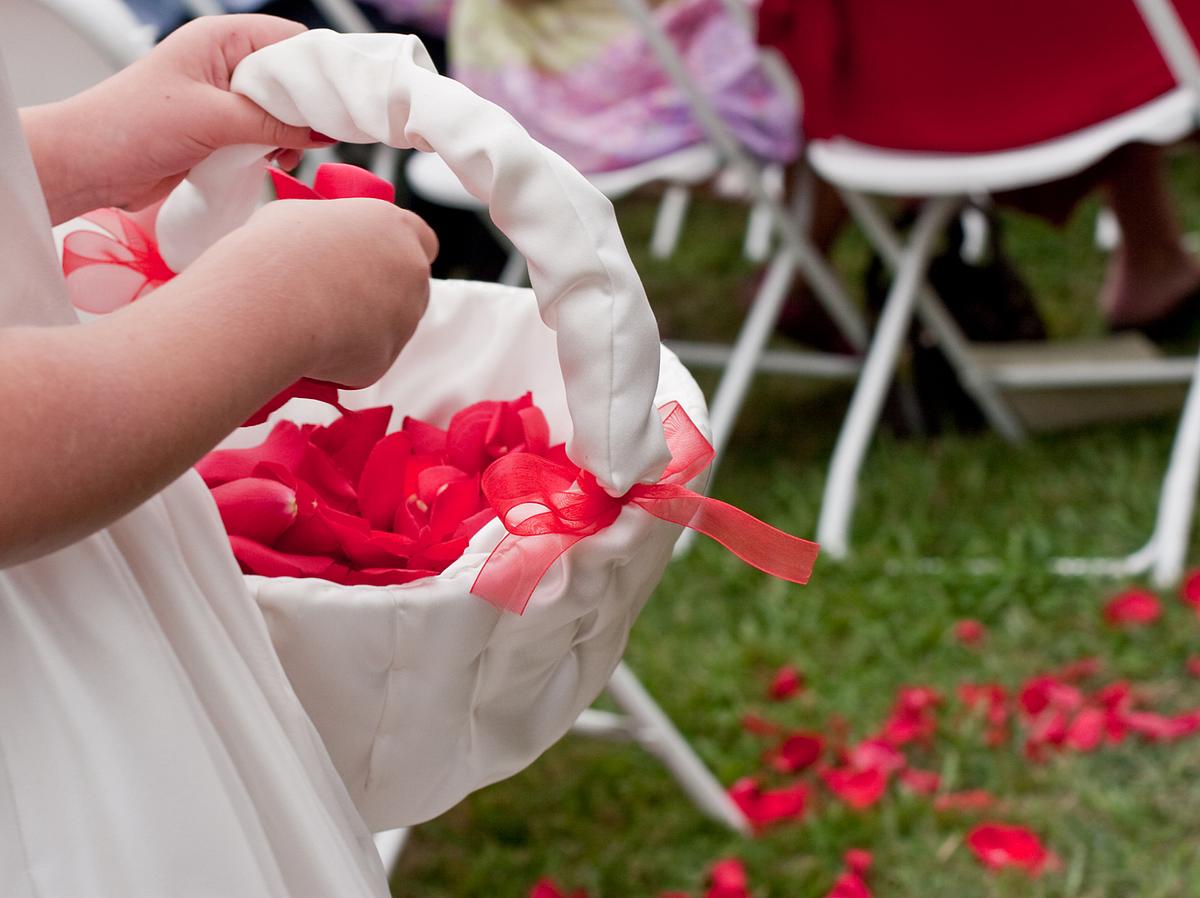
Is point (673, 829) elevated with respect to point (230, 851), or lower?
lower

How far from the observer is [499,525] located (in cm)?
66

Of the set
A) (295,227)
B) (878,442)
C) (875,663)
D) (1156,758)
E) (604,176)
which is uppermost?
(295,227)

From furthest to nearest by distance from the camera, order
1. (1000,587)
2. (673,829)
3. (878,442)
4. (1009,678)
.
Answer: (878,442) → (1000,587) → (1009,678) → (673,829)

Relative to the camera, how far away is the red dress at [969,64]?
6.15 feet

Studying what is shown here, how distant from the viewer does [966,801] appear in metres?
1.41

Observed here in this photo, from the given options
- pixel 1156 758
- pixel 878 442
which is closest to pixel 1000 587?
pixel 1156 758

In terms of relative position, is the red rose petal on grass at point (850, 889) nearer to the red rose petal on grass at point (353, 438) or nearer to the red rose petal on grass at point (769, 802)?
the red rose petal on grass at point (769, 802)

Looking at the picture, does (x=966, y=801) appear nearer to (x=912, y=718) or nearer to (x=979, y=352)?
(x=912, y=718)

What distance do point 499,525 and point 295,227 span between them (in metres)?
0.17

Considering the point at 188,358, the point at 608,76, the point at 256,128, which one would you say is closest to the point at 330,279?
the point at 188,358

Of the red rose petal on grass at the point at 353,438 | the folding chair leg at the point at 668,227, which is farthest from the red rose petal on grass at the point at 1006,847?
the folding chair leg at the point at 668,227

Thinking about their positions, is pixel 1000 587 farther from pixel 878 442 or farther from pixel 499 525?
pixel 499 525

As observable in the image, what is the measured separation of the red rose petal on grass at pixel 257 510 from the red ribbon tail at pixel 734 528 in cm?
18

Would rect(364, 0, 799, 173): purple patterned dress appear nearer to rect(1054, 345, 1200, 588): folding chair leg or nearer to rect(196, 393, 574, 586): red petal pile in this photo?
rect(1054, 345, 1200, 588): folding chair leg
